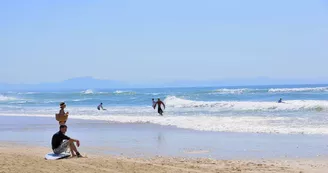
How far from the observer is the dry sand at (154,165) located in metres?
9.12

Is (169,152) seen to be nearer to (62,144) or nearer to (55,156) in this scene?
(62,144)

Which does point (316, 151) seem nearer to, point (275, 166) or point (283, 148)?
Answer: point (283, 148)

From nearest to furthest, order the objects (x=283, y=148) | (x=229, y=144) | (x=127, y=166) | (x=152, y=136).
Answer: (x=127, y=166), (x=283, y=148), (x=229, y=144), (x=152, y=136)

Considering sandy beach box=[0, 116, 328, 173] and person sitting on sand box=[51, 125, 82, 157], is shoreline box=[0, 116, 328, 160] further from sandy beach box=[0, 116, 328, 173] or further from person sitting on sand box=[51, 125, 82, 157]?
person sitting on sand box=[51, 125, 82, 157]

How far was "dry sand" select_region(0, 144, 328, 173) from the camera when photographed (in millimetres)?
9118

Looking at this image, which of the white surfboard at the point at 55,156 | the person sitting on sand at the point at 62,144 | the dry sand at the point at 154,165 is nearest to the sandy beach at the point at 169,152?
the dry sand at the point at 154,165

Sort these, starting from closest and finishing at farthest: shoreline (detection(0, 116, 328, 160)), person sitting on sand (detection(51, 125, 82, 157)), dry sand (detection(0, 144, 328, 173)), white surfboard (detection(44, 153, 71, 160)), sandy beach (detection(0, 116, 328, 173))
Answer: dry sand (detection(0, 144, 328, 173)) < sandy beach (detection(0, 116, 328, 173)) < white surfboard (detection(44, 153, 71, 160)) < person sitting on sand (detection(51, 125, 82, 157)) < shoreline (detection(0, 116, 328, 160))

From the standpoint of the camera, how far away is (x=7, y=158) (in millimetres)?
10328

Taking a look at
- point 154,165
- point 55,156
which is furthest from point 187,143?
point 55,156

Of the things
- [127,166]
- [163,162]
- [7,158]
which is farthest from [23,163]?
[163,162]

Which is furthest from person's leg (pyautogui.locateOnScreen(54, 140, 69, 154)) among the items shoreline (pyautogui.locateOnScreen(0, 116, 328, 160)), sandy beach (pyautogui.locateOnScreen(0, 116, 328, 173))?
shoreline (pyautogui.locateOnScreen(0, 116, 328, 160))

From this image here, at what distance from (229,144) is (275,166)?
3792 mm

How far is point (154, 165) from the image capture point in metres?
9.79

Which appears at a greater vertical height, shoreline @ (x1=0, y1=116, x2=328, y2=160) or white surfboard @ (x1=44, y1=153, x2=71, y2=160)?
white surfboard @ (x1=44, y1=153, x2=71, y2=160)
